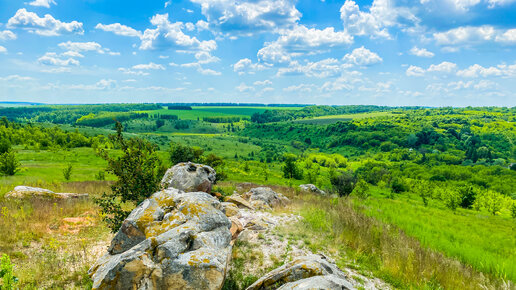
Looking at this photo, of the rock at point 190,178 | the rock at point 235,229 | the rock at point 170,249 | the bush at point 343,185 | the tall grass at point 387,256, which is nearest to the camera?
the rock at point 170,249

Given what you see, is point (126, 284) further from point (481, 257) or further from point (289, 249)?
point (481, 257)

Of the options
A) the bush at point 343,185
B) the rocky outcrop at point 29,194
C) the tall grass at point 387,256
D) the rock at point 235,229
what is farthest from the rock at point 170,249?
the bush at point 343,185

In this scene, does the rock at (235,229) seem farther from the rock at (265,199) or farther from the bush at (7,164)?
the bush at (7,164)

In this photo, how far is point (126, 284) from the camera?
6586mm

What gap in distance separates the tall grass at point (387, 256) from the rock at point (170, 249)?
487cm

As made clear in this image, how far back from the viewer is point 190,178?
686 inches

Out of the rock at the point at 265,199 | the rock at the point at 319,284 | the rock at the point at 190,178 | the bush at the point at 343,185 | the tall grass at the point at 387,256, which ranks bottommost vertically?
the bush at the point at 343,185

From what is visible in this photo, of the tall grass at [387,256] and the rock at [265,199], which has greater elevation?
Result: the tall grass at [387,256]

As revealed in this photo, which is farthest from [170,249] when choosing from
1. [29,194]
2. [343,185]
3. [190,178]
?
[343,185]

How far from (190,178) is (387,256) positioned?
1203 cm

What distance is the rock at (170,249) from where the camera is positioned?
6730 millimetres

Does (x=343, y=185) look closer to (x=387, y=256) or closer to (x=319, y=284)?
(x=387, y=256)

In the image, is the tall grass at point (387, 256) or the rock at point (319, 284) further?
the tall grass at point (387, 256)

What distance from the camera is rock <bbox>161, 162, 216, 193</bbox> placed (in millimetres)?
17109
